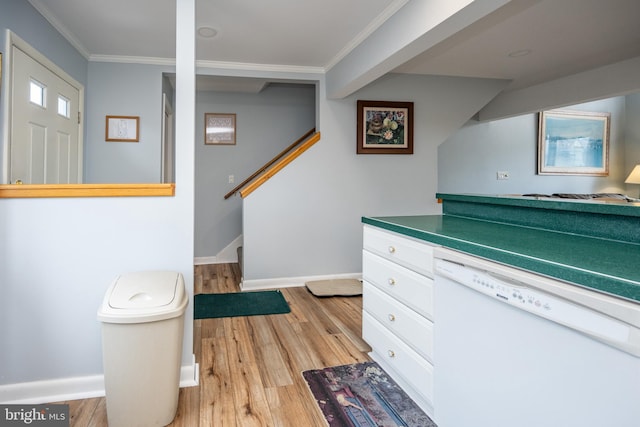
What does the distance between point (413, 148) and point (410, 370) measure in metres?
2.90

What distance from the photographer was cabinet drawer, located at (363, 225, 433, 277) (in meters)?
1.68

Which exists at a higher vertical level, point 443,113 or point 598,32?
point 598,32

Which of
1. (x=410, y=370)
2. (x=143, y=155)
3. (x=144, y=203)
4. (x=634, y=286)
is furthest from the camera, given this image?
(x=143, y=155)

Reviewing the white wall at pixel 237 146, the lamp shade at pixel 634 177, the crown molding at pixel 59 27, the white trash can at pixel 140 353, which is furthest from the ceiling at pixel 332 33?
the lamp shade at pixel 634 177

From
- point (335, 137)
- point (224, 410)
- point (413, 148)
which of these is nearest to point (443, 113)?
point (413, 148)

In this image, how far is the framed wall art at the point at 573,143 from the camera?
578 centimetres

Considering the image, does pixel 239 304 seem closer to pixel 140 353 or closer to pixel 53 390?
pixel 53 390

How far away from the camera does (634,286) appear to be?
811 mm

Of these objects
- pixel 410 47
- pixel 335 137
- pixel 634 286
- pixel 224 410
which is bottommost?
pixel 224 410

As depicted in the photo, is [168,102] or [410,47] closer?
[410,47]

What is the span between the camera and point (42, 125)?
111 inches

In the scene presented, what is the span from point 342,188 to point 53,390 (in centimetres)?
294

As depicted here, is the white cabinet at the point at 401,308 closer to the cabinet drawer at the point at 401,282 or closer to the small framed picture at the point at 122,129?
the cabinet drawer at the point at 401,282

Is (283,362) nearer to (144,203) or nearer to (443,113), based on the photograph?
(144,203)
